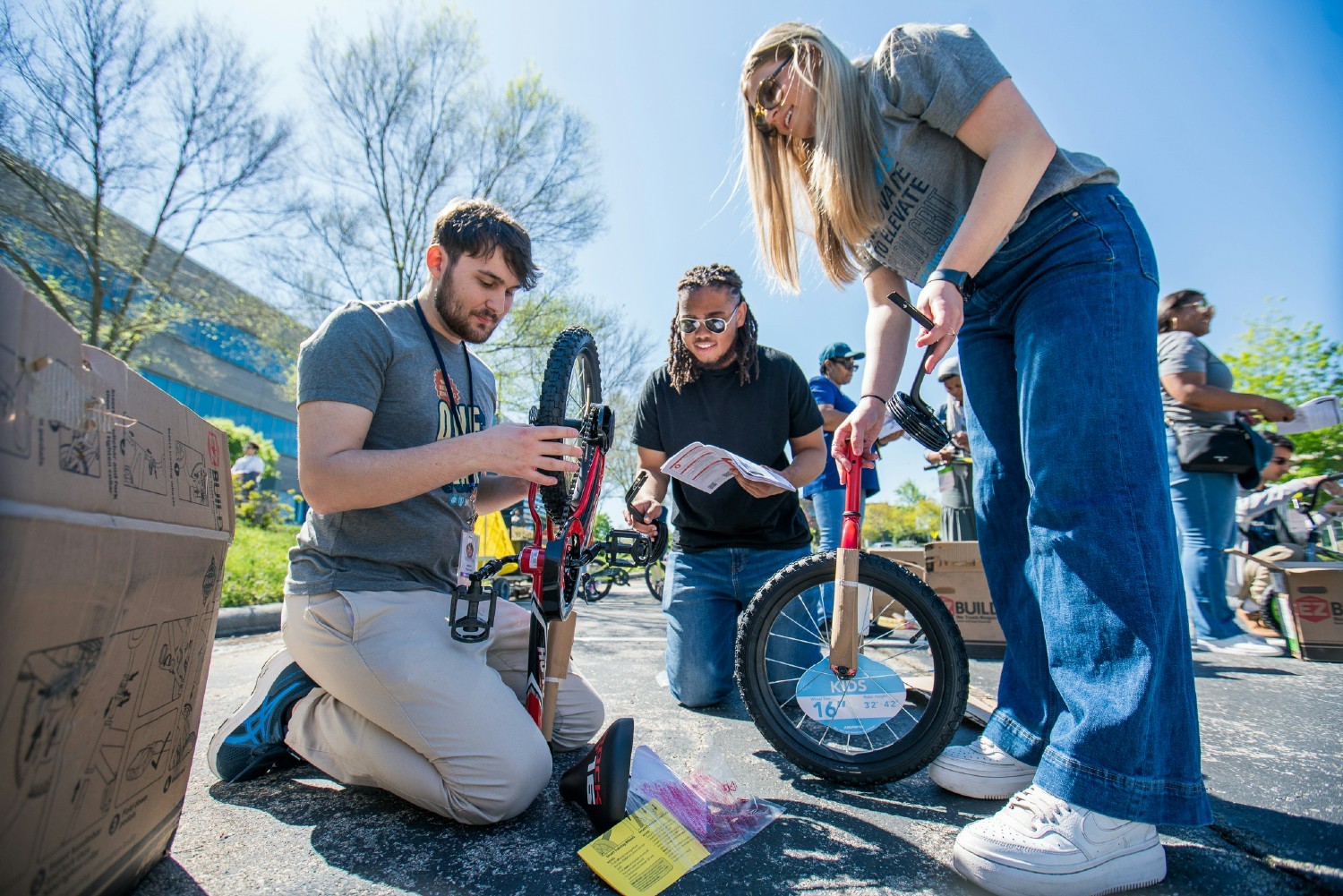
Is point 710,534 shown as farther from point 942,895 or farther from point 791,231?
point 942,895

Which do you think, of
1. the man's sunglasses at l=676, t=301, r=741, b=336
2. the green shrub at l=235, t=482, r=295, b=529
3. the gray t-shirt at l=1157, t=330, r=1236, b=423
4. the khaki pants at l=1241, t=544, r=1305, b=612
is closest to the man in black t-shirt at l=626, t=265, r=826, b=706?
the man's sunglasses at l=676, t=301, r=741, b=336

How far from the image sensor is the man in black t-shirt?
2434mm

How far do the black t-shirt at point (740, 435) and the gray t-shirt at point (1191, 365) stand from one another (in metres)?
2.27

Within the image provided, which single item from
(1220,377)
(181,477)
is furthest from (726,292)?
(1220,377)

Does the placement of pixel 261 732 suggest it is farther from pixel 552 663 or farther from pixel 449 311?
pixel 449 311

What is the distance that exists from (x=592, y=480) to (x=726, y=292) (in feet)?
3.88

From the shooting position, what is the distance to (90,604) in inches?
28.9

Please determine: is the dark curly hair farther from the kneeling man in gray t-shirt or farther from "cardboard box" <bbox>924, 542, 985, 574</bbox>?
"cardboard box" <bbox>924, 542, 985, 574</bbox>

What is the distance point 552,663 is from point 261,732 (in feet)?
2.47

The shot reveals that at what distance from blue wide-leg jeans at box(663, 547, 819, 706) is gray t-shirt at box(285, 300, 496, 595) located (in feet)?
3.15

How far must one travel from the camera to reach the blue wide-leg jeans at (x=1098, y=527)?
1.07 meters

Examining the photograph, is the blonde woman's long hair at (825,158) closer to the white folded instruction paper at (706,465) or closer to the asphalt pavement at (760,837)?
the white folded instruction paper at (706,465)

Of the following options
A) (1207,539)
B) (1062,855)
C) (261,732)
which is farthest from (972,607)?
(261,732)

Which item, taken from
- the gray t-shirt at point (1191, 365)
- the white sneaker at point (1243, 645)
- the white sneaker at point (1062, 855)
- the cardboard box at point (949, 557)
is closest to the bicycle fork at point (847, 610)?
the white sneaker at point (1062, 855)
